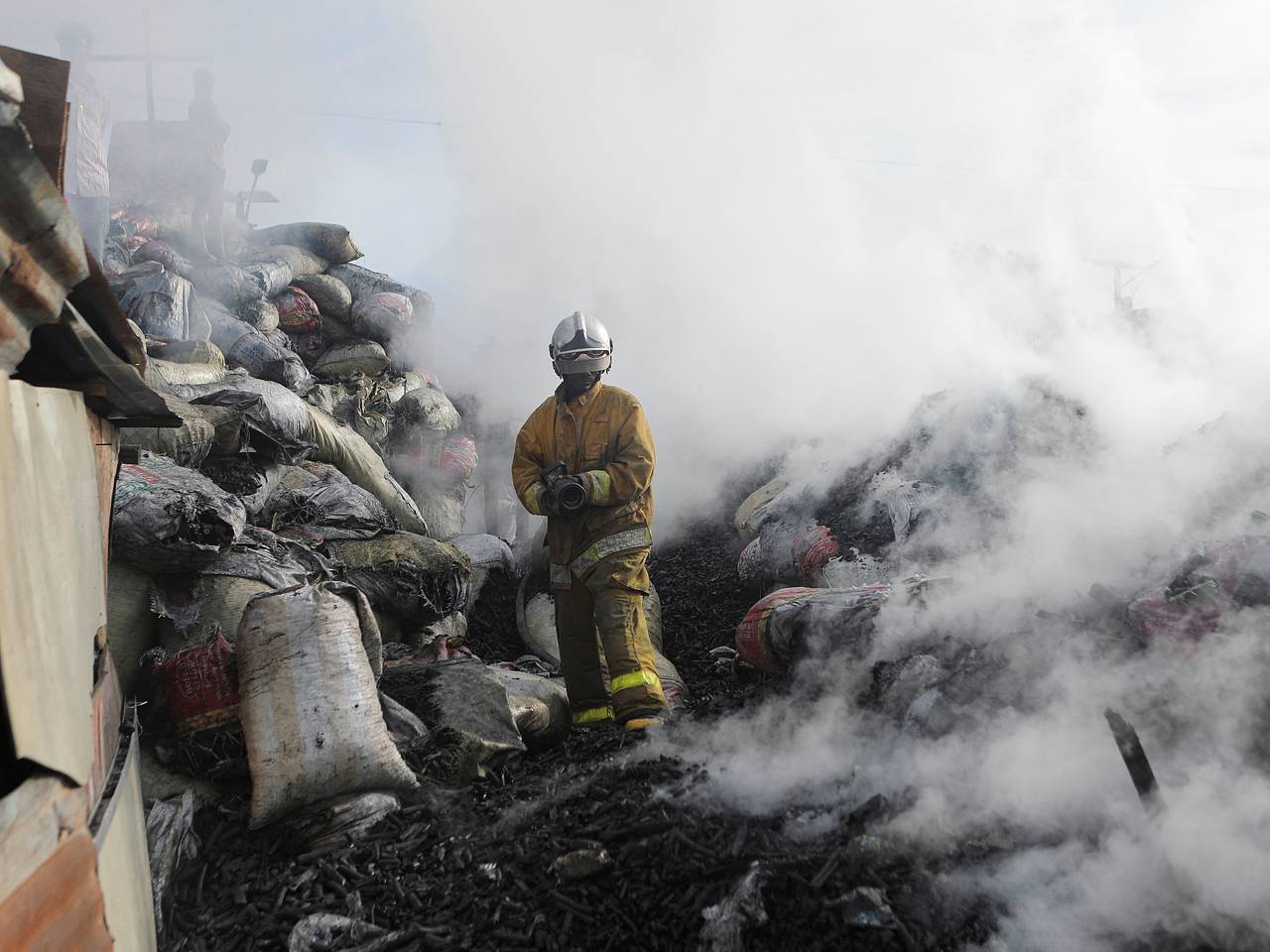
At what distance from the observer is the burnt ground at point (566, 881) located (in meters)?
2.03

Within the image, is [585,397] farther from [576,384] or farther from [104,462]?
[104,462]

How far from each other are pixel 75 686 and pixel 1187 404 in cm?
559

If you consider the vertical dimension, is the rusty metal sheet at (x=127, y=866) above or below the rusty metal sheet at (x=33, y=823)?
below

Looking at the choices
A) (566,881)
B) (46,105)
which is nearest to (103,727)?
(46,105)

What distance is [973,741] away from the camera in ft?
8.73

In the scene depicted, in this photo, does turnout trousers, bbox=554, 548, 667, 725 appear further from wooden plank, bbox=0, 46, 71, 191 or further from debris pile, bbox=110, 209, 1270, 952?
wooden plank, bbox=0, 46, 71, 191

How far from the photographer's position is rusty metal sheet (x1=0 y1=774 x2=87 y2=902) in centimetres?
105

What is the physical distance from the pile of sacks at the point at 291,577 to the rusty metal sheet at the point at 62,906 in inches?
56.3

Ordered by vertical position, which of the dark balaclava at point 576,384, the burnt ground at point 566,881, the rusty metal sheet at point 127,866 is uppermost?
the dark balaclava at point 576,384

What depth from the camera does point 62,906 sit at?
1.18 meters

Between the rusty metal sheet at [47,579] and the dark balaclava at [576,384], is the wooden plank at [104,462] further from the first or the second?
Answer: the dark balaclava at [576,384]

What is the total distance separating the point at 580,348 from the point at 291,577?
5.67 ft

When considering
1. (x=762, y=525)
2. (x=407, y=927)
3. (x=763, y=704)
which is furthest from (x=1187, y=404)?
(x=407, y=927)

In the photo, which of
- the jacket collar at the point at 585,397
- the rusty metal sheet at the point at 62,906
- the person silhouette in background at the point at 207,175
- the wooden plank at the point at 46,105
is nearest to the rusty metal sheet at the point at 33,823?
the rusty metal sheet at the point at 62,906
